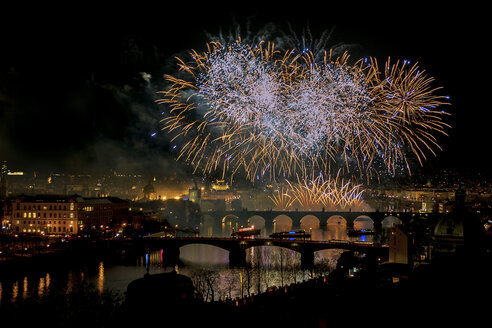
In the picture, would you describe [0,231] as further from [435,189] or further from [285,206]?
[435,189]

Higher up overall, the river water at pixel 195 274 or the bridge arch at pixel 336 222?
the bridge arch at pixel 336 222

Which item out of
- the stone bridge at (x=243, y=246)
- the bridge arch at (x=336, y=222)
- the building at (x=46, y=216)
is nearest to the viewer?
the stone bridge at (x=243, y=246)

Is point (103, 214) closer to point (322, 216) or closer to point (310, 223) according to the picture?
point (322, 216)

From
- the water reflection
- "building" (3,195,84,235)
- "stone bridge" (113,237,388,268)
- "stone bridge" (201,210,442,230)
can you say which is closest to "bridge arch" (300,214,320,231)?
"stone bridge" (201,210,442,230)

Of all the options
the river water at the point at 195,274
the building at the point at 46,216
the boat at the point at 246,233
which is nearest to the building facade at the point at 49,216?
the building at the point at 46,216

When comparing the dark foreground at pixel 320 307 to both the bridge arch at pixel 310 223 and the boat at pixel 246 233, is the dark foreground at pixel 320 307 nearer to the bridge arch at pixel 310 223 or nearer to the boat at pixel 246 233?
the boat at pixel 246 233

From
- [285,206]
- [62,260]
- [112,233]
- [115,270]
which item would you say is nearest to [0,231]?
[112,233]

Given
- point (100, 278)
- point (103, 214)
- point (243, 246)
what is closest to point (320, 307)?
point (100, 278)

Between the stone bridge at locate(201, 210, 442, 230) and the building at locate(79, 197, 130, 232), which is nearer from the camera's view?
the building at locate(79, 197, 130, 232)

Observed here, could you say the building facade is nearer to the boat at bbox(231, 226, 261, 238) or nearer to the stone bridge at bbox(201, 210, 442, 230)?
the boat at bbox(231, 226, 261, 238)
